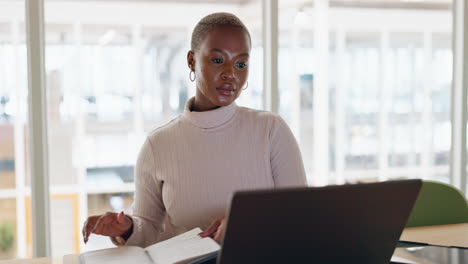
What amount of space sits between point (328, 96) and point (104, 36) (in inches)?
57.0

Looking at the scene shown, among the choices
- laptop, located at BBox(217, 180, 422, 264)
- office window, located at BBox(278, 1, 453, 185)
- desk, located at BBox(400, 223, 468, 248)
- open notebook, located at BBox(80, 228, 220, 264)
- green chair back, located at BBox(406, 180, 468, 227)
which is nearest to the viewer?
laptop, located at BBox(217, 180, 422, 264)

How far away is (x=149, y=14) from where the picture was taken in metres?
2.93

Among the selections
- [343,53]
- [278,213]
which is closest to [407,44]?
[343,53]

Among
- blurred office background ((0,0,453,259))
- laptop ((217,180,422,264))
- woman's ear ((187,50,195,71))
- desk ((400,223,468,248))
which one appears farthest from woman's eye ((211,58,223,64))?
blurred office background ((0,0,453,259))

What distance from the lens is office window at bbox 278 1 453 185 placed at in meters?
3.10

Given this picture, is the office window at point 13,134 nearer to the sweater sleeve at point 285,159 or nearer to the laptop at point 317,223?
the sweater sleeve at point 285,159

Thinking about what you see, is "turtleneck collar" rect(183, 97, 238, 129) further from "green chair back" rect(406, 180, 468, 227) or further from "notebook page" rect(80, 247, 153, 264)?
"green chair back" rect(406, 180, 468, 227)

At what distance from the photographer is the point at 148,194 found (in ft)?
4.73

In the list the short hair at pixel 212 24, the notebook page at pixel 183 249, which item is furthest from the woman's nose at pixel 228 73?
the notebook page at pixel 183 249

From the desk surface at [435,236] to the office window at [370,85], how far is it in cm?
127

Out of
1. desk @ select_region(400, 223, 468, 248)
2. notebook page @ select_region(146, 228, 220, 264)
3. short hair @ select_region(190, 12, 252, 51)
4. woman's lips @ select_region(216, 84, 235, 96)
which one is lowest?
desk @ select_region(400, 223, 468, 248)

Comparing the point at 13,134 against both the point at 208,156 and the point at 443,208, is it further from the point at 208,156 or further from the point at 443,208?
the point at 443,208

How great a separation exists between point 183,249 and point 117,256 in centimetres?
21

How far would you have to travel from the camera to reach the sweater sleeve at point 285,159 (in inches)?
56.1
